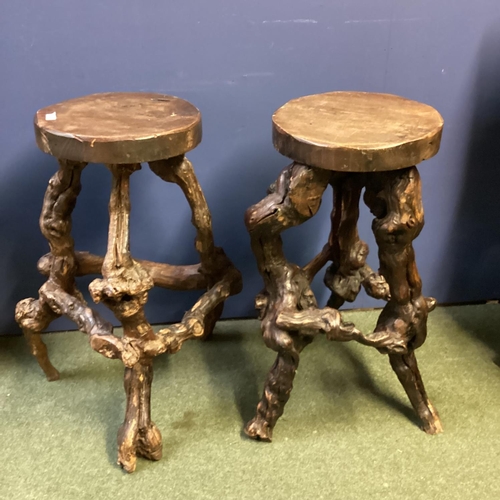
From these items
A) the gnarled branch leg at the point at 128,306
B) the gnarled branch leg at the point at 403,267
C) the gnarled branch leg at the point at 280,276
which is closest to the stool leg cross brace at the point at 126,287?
the gnarled branch leg at the point at 128,306

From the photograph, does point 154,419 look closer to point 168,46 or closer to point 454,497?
point 454,497

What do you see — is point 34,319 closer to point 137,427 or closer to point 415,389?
point 137,427

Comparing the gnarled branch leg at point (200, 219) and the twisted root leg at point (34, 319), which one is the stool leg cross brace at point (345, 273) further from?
the twisted root leg at point (34, 319)

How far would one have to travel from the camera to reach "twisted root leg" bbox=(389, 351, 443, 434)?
126 centimetres

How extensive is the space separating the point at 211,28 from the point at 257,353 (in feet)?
2.82

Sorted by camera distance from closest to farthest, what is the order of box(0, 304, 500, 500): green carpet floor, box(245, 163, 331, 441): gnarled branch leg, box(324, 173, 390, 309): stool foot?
box(245, 163, 331, 441): gnarled branch leg
box(0, 304, 500, 500): green carpet floor
box(324, 173, 390, 309): stool foot

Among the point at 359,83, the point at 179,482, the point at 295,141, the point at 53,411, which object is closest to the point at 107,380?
the point at 53,411

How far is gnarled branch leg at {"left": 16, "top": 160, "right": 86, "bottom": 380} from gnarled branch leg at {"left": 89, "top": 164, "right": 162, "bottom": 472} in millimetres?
160

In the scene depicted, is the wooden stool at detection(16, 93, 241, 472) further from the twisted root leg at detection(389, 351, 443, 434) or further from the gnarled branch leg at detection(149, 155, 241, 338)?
the twisted root leg at detection(389, 351, 443, 434)

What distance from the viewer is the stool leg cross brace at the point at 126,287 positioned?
1.11m

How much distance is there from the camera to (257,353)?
5.11 ft

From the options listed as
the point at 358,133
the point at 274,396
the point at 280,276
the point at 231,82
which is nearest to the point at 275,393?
the point at 274,396

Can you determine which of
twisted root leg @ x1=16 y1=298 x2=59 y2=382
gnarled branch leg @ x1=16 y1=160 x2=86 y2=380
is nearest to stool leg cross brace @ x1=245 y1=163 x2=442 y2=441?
gnarled branch leg @ x1=16 y1=160 x2=86 y2=380

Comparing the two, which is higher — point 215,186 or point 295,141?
point 295,141
